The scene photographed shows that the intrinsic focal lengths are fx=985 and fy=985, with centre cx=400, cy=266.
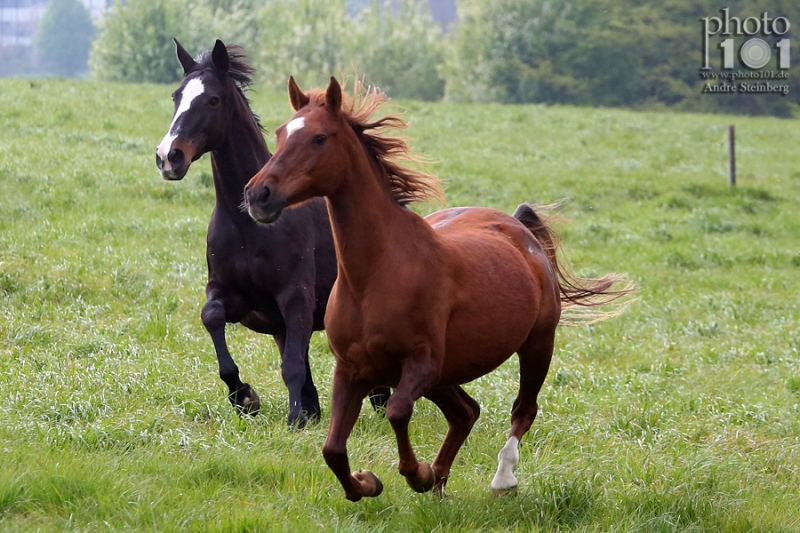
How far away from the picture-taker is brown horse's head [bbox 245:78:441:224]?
424cm

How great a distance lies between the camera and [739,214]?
63.5 feet

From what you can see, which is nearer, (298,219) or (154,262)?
(298,219)

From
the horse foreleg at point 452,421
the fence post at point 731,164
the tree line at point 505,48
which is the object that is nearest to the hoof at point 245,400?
the horse foreleg at point 452,421

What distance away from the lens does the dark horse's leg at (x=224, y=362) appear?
249 inches

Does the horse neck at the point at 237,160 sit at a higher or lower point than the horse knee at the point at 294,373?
higher

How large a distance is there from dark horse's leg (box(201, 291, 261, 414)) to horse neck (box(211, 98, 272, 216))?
0.65 m

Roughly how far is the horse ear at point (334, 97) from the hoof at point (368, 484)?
171 cm

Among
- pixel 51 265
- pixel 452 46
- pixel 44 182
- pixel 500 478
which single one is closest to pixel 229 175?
pixel 500 478

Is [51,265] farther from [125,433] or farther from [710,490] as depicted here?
[710,490]

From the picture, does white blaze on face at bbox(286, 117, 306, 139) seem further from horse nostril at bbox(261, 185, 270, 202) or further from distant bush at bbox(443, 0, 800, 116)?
distant bush at bbox(443, 0, 800, 116)

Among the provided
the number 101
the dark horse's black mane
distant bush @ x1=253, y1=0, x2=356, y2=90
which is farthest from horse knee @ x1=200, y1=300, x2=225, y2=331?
distant bush @ x1=253, y1=0, x2=356, y2=90

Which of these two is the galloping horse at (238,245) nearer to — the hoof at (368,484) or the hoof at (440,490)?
the hoof at (440,490)

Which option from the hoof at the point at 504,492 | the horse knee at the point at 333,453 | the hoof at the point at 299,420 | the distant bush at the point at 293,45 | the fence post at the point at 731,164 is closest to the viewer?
the horse knee at the point at 333,453

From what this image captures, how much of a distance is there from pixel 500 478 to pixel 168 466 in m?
1.72
